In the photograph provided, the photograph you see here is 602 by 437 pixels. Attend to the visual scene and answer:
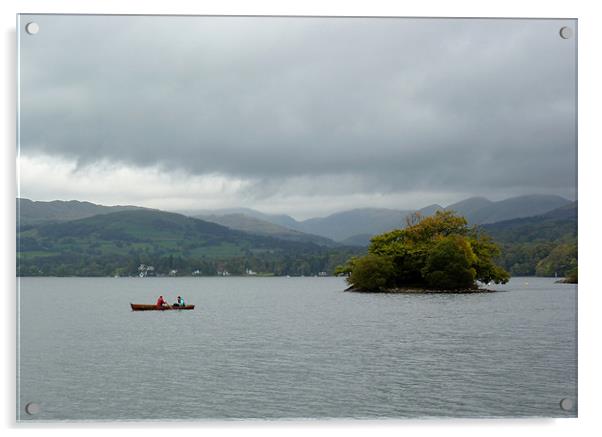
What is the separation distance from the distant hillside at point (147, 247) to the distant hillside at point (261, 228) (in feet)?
0.33

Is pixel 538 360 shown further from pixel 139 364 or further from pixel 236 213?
pixel 139 364

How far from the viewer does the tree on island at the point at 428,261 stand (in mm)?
15859

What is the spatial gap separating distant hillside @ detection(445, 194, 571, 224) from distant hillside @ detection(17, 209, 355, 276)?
2.41 meters

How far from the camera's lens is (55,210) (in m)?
8.96

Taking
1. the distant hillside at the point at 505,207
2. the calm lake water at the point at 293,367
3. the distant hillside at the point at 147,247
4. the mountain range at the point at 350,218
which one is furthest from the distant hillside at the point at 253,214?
the distant hillside at the point at 505,207

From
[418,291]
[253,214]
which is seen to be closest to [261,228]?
[253,214]

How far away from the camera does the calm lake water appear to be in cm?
849

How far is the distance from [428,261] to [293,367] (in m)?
16.6

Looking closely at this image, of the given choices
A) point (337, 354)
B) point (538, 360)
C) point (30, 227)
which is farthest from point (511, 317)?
point (30, 227)

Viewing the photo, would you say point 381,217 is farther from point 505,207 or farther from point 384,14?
point 384,14

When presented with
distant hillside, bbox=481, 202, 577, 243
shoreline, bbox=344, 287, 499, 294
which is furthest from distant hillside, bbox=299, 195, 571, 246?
shoreline, bbox=344, 287, 499, 294

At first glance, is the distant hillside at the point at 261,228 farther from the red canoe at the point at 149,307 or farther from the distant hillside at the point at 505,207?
the red canoe at the point at 149,307

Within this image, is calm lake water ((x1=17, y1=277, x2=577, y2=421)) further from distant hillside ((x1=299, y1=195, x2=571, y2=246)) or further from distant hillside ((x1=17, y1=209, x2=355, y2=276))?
distant hillside ((x1=299, y1=195, x2=571, y2=246))

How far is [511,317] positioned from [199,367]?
1113 centimetres
